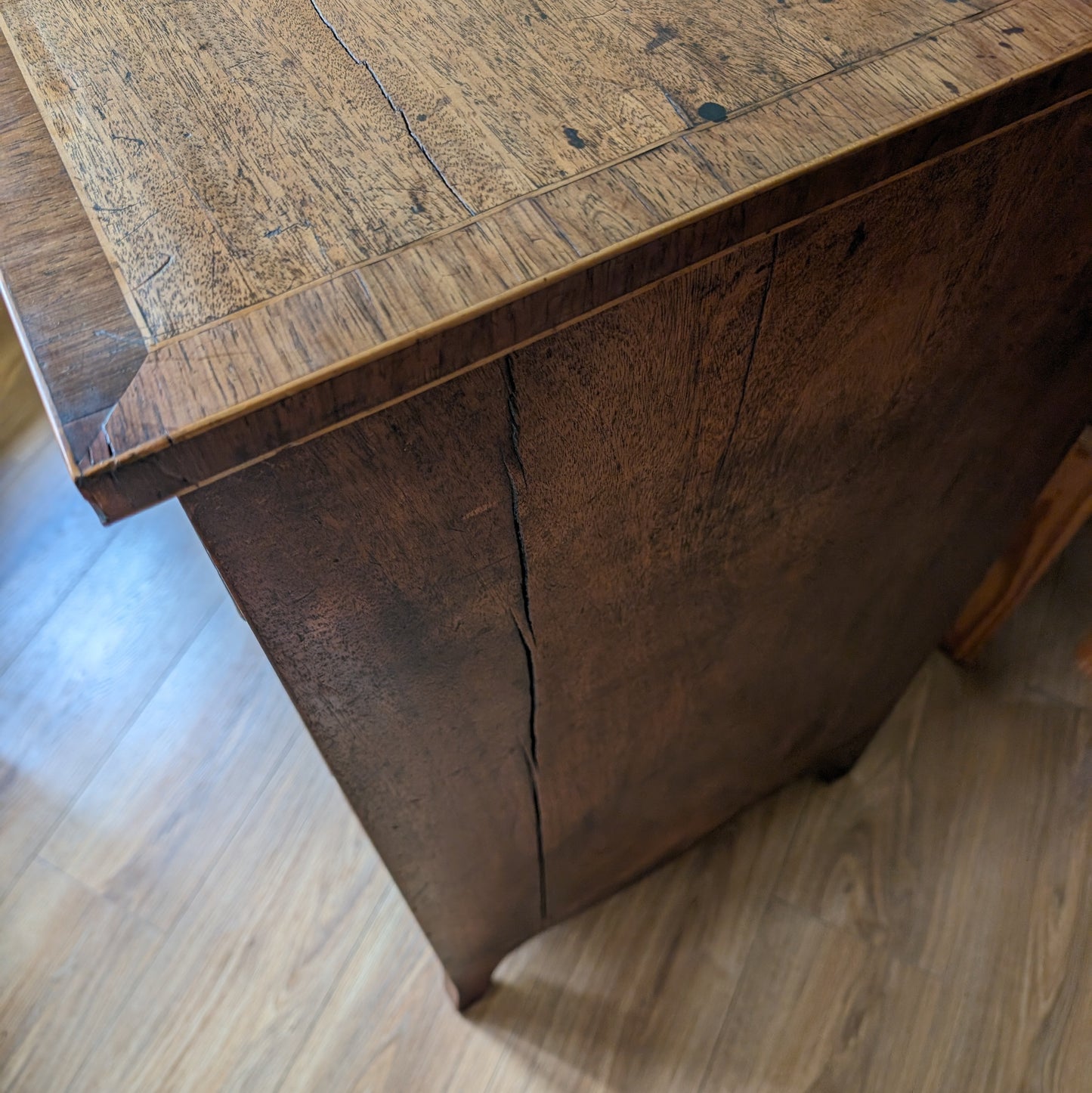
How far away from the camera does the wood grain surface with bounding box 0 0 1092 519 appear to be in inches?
10.5

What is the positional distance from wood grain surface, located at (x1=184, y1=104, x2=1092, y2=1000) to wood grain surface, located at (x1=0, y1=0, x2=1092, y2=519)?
29 millimetres

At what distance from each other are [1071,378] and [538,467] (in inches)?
15.0

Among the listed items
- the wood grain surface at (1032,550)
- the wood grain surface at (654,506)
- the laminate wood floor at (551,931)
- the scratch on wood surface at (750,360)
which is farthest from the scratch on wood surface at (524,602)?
the wood grain surface at (1032,550)

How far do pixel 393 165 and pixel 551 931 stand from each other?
861 mm

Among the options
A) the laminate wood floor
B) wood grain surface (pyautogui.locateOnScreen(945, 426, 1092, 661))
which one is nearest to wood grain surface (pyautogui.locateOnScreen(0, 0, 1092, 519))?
wood grain surface (pyautogui.locateOnScreen(945, 426, 1092, 661))

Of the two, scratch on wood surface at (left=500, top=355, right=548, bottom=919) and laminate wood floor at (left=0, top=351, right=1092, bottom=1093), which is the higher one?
scratch on wood surface at (left=500, top=355, right=548, bottom=919)

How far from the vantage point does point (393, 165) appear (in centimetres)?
31

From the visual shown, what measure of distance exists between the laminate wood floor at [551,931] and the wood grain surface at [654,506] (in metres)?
0.32

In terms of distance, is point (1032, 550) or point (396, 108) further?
point (1032, 550)

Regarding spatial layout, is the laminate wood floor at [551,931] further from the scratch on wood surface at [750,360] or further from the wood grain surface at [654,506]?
the scratch on wood surface at [750,360]

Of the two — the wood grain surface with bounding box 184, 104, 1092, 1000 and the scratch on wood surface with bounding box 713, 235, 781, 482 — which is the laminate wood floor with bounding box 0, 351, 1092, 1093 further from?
the scratch on wood surface with bounding box 713, 235, 781, 482

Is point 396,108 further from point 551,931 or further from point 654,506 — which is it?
point 551,931

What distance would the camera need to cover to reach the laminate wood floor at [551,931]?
90 centimetres

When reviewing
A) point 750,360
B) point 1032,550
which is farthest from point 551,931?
point 750,360
